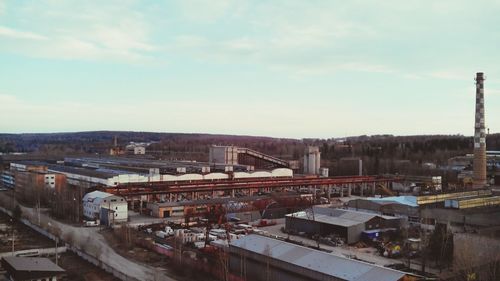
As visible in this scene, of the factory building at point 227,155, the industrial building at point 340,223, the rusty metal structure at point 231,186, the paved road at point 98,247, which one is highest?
the factory building at point 227,155

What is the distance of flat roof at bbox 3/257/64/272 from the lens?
753cm

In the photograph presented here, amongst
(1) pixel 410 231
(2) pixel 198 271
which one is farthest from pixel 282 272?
(1) pixel 410 231

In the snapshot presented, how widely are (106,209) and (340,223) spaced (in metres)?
6.77

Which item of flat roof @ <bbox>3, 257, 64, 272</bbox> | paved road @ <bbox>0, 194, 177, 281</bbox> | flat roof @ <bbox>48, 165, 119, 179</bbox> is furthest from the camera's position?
flat roof @ <bbox>48, 165, 119, 179</bbox>

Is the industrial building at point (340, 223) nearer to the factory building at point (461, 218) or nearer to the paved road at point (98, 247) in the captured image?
the factory building at point (461, 218)

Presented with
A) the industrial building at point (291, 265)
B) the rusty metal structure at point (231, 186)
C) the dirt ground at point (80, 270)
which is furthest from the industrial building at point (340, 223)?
the dirt ground at point (80, 270)

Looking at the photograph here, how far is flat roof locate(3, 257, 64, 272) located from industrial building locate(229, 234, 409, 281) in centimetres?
321

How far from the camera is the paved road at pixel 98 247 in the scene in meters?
8.59

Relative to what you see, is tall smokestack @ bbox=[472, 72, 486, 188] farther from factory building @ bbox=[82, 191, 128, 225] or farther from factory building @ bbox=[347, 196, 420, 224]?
factory building @ bbox=[82, 191, 128, 225]

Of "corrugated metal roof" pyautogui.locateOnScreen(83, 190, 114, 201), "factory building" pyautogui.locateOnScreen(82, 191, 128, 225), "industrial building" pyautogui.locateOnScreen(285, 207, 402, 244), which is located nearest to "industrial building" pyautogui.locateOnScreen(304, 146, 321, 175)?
"industrial building" pyautogui.locateOnScreen(285, 207, 402, 244)

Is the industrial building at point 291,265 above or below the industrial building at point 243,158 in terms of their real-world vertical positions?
below

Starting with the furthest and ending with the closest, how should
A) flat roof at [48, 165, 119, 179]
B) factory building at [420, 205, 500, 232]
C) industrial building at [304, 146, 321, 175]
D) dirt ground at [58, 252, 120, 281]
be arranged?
industrial building at [304, 146, 321, 175] < flat roof at [48, 165, 119, 179] < factory building at [420, 205, 500, 232] < dirt ground at [58, 252, 120, 281]

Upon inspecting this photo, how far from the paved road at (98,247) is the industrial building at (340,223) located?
5.10 meters

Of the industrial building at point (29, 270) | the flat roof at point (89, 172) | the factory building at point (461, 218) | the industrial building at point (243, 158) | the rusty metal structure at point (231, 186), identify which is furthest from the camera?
the industrial building at point (243, 158)
